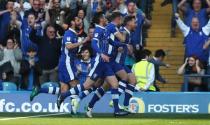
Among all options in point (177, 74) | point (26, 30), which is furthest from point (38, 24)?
point (177, 74)

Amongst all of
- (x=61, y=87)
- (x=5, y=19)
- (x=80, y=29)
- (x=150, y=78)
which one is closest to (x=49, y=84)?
(x=61, y=87)

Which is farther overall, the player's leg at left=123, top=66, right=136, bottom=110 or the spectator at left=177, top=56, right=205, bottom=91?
the spectator at left=177, top=56, right=205, bottom=91

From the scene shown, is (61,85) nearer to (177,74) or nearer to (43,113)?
(43,113)

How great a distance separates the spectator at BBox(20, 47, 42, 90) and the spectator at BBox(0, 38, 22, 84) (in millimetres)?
204

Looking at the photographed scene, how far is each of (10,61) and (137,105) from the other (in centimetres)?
373

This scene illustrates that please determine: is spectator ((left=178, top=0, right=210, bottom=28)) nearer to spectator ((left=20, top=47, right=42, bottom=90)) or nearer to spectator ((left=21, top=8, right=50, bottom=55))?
spectator ((left=21, top=8, right=50, bottom=55))

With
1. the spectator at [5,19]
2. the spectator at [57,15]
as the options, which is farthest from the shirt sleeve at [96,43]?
the spectator at [5,19]

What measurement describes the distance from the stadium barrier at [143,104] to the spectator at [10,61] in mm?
1316

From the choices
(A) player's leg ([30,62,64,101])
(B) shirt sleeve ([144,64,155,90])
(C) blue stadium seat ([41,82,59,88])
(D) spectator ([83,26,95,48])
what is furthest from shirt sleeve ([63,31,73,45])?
(B) shirt sleeve ([144,64,155,90])

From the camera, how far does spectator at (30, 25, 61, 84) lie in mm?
19547

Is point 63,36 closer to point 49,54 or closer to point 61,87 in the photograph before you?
point 49,54

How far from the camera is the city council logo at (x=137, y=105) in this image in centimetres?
1792

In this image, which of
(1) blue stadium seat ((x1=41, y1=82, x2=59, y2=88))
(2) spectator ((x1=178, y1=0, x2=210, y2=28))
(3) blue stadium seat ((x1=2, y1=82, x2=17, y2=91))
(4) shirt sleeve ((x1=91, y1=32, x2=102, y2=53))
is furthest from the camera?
(2) spectator ((x1=178, y1=0, x2=210, y2=28))

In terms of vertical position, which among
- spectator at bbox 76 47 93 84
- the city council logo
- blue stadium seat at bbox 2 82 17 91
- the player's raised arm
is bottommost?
the city council logo
